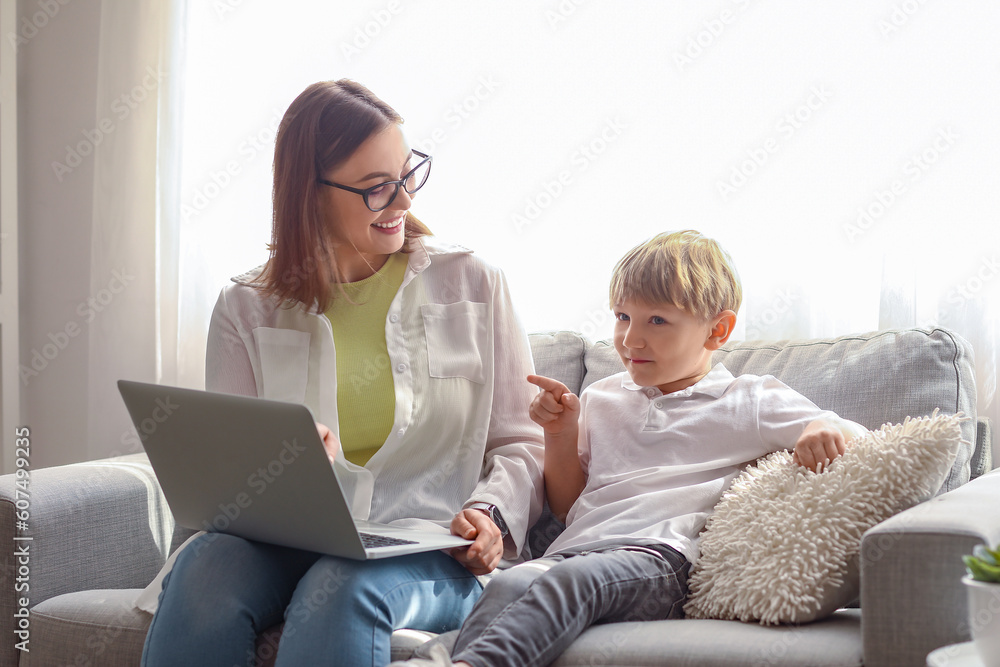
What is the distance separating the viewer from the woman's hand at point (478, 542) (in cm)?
119

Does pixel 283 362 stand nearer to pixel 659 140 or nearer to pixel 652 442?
pixel 652 442

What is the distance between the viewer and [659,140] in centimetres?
202

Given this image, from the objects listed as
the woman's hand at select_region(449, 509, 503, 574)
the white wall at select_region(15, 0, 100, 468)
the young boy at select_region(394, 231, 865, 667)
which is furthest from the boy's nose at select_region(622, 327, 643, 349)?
the white wall at select_region(15, 0, 100, 468)

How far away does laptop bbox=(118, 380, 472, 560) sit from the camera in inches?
38.3

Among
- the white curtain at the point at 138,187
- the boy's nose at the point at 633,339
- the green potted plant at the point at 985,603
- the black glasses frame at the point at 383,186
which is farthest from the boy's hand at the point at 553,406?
the white curtain at the point at 138,187

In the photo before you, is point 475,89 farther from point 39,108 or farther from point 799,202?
point 39,108

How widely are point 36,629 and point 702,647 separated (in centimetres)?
101

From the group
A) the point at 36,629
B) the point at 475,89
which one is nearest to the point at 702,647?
the point at 36,629

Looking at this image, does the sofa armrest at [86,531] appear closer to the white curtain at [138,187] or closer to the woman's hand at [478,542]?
the woman's hand at [478,542]

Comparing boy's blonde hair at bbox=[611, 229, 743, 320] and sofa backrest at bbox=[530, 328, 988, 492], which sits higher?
boy's blonde hair at bbox=[611, 229, 743, 320]

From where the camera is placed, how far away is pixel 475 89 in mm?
2244

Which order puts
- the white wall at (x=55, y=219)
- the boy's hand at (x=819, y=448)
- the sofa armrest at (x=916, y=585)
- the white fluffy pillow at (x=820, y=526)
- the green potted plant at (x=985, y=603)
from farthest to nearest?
1. the white wall at (x=55, y=219)
2. the boy's hand at (x=819, y=448)
3. the white fluffy pillow at (x=820, y=526)
4. the sofa armrest at (x=916, y=585)
5. the green potted plant at (x=985, y=603)

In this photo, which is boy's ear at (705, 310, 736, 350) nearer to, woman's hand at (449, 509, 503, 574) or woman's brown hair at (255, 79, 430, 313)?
woman's hand at (449, 509, 503, 574)

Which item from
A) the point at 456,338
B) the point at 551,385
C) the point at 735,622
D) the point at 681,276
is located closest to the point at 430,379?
the point at 456,338
